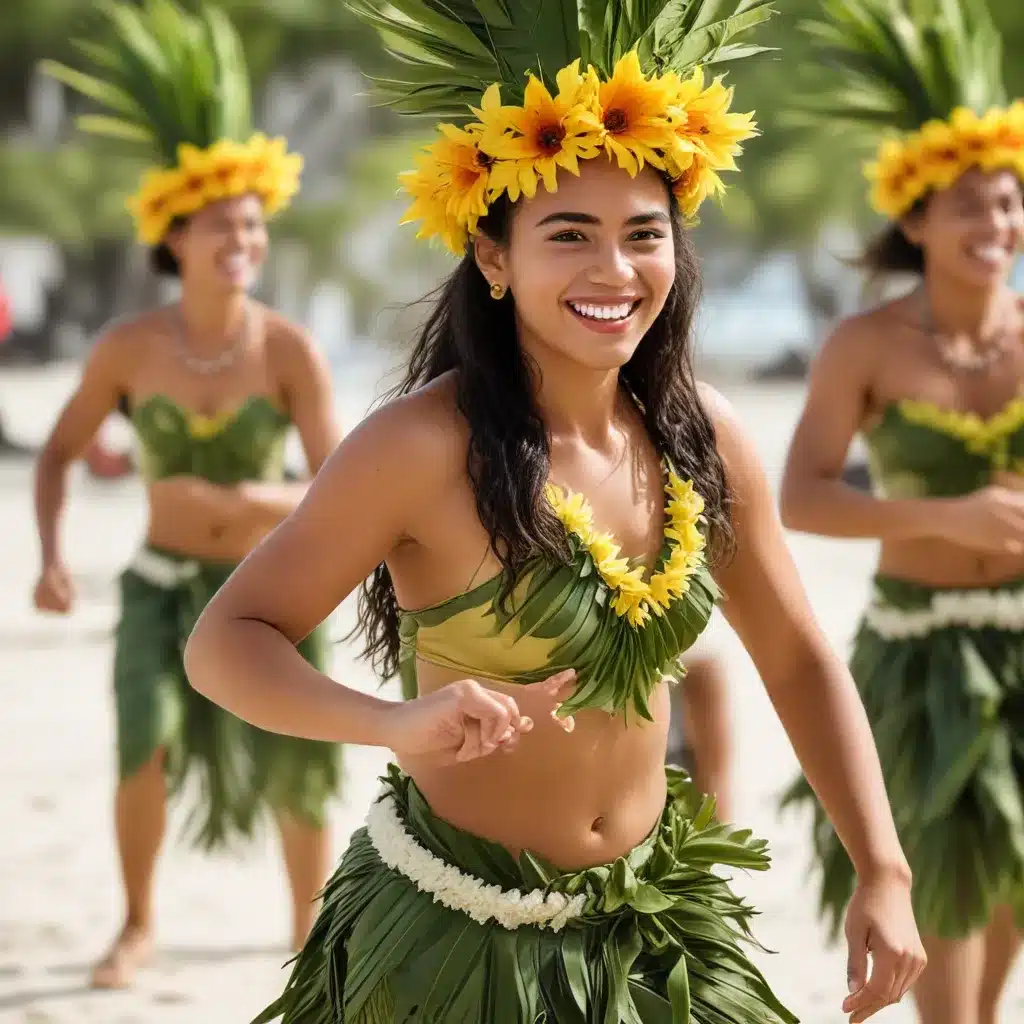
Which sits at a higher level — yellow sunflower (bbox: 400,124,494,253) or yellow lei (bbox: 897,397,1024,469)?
yellow sunflower (bbox: 400,124,494,253)

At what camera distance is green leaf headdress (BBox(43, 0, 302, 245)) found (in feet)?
15.9

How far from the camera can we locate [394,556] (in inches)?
92.4

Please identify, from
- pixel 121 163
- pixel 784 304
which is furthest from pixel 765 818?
pixel 784 304

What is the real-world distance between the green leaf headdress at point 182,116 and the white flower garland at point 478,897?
9.12 ft

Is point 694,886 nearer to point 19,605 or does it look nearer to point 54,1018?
point 54,1018

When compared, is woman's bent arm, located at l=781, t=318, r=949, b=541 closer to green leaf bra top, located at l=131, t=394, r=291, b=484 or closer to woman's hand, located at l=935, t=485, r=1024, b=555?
woman's hand, located at l=935, t=485, r=1024, b=555

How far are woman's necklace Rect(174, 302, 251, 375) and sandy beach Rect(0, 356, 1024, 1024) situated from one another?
3.87ft

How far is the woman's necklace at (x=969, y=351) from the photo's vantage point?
3.90m

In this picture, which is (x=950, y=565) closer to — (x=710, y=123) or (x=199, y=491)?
(x=710, y=123)

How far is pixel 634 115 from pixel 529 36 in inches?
6.9

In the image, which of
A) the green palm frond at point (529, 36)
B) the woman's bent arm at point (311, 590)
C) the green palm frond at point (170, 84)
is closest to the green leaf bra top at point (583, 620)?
the woman's bent arm at point (311, 590)

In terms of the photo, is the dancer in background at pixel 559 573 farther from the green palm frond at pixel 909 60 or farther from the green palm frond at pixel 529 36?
the green palm frond at pixel 909 60

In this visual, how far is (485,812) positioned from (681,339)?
69 centimetres

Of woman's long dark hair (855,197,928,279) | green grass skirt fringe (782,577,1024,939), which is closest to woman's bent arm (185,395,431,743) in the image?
green grass skirt fringe (782,577,1024,939)
